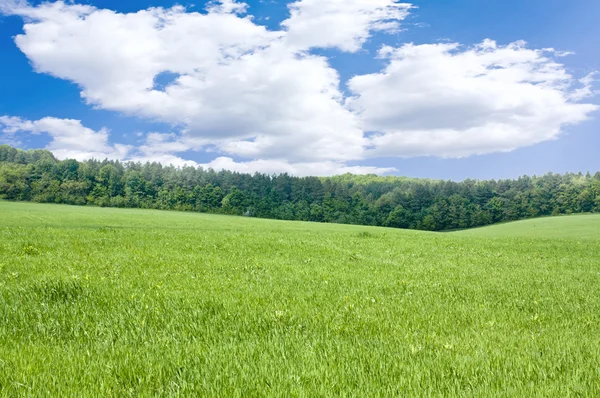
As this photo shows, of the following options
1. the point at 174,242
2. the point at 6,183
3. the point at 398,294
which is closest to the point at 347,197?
the point at 6,183

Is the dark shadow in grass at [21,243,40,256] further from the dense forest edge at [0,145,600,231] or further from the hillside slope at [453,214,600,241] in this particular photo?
the dense forest edge at [0,145,600,231]

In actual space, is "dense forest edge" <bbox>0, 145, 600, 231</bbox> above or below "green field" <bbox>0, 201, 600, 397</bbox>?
above

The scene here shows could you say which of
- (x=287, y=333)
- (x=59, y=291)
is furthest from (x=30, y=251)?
(x=287, y=333)

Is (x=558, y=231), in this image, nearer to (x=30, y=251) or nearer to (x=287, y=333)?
(x=30, y=251)

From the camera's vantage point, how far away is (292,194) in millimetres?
154500

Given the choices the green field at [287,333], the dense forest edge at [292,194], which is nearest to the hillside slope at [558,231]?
the green field at [287,333]

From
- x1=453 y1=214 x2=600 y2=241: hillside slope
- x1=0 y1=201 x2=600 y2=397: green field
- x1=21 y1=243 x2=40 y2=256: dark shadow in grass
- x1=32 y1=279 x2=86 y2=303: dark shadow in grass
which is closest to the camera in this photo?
Answer: x1=0 y1=201 x2=600 y2=397: green field

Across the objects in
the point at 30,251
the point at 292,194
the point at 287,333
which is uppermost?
the point at 292,194

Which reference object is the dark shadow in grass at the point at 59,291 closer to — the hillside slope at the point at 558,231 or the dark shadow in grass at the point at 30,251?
the dark shadow in grass at the point at 30,251

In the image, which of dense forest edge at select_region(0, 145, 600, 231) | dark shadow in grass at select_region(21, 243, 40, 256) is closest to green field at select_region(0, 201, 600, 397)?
dark shadow in grass at select_region(21, 243, 40, 256)

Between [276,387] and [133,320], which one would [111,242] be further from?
[276,387]

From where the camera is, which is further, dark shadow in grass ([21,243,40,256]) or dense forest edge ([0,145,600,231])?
dense forest edge ([0,145,600,231])

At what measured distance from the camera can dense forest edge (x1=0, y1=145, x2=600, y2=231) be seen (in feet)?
428

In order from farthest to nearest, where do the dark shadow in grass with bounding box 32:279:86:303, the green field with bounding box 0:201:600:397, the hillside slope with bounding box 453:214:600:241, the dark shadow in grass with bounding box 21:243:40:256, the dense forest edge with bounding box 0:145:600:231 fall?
the dense forest edge with bounding box 0:145:600:231 < the hillside slope with bounding box 453:214:600:241 < the dark shadow in grass with bounding box 21:243:40:256 < the dark shadow in grass with bounding box 32:279:86:303 < the green field with bounding box 0:201:600:397
